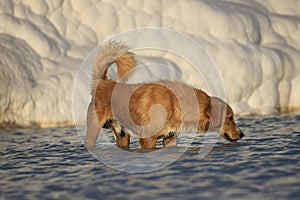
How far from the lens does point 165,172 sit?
6824 millimetres

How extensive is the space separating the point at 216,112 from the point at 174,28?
4533mm

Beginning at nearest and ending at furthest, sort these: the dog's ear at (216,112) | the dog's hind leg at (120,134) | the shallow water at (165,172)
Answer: the shallow water at (165,172)
the dog's ear at (216,112)
the dog's hind leg at (120,134)

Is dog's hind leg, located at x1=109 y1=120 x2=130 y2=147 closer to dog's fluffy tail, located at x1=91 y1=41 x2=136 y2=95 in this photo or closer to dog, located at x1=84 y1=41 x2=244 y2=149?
dog, located at x1=84 y1=41 x2=244 y2=149

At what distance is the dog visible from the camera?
26.6ft

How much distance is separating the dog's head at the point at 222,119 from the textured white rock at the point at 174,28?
349 centimetres

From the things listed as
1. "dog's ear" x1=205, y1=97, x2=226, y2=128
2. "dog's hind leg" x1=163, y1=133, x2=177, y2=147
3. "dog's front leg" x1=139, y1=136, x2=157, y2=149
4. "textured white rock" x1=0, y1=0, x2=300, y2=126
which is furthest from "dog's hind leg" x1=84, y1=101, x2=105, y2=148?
"textured white rock" x1=0, y1=0, x2=300, y2=126

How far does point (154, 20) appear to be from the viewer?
12578 millimetres

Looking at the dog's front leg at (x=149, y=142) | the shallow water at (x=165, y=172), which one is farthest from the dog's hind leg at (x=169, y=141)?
the dog's front leg at (x=149, y=142)

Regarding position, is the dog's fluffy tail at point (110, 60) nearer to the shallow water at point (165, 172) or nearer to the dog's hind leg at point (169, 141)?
the shallow water at point (165, 172)

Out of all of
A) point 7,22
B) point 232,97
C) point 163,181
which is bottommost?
point 163,181

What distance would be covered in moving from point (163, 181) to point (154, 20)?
A: 6639 mm

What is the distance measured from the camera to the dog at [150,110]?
8.10m

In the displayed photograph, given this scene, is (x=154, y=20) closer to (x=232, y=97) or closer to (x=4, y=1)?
(x=232, y=97)

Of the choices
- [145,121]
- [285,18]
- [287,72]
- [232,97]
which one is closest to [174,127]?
[145,121]
